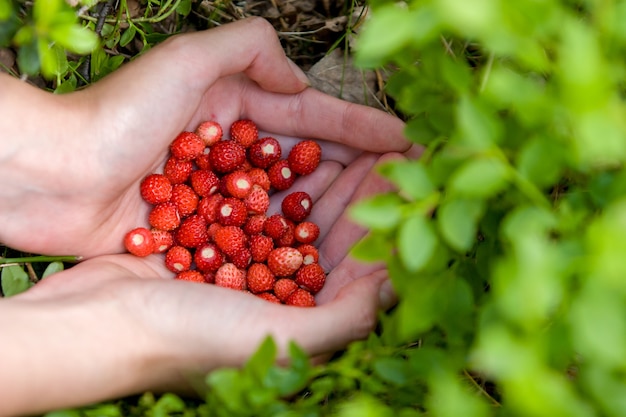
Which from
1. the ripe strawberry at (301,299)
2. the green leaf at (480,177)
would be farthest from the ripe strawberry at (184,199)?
the green leaf at (480,177)

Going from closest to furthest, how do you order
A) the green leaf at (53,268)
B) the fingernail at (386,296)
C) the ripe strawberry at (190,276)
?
1. the fingernail at (386,296)
2. the green leaf at (53,268)
3. the ripe strawberry at (190,276)

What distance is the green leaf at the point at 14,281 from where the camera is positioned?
1.97 m

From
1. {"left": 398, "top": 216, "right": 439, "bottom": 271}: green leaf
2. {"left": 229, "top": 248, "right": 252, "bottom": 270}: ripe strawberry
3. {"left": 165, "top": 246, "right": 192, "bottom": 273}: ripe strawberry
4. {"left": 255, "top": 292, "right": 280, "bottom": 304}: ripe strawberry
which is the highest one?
{"left": 398, "top": 216, "right": 439, "bottom": 271}: green leaf

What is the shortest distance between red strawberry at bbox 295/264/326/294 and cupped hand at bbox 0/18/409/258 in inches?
15.9

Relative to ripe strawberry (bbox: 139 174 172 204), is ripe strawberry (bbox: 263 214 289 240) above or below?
below

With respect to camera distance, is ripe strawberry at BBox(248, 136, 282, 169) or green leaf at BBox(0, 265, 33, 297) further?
ripe strawberry at BBox(248, 136, 282, 169)

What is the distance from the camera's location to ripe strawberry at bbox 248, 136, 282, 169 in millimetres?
2271

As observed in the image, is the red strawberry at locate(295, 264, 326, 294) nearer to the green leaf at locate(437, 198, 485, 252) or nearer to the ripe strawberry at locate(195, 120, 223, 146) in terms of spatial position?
the ripe strawberry at locate(195, 120, 223, 146)

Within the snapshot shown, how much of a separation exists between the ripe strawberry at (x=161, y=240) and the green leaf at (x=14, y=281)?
0.37m

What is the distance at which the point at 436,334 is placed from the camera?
158 centimetres

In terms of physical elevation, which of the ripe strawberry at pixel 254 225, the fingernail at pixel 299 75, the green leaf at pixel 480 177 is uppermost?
the green leaf at pixel 480 177

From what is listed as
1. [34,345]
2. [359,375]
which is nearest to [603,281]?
[359,375]

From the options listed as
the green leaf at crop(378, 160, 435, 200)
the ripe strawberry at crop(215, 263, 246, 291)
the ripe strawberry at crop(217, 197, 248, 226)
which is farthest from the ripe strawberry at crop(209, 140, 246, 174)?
the green leaf at crop(378, 160, 435, 200)

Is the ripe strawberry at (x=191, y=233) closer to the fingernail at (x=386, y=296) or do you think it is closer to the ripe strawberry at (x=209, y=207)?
the ripe strawberry at (x=209, y=207)
